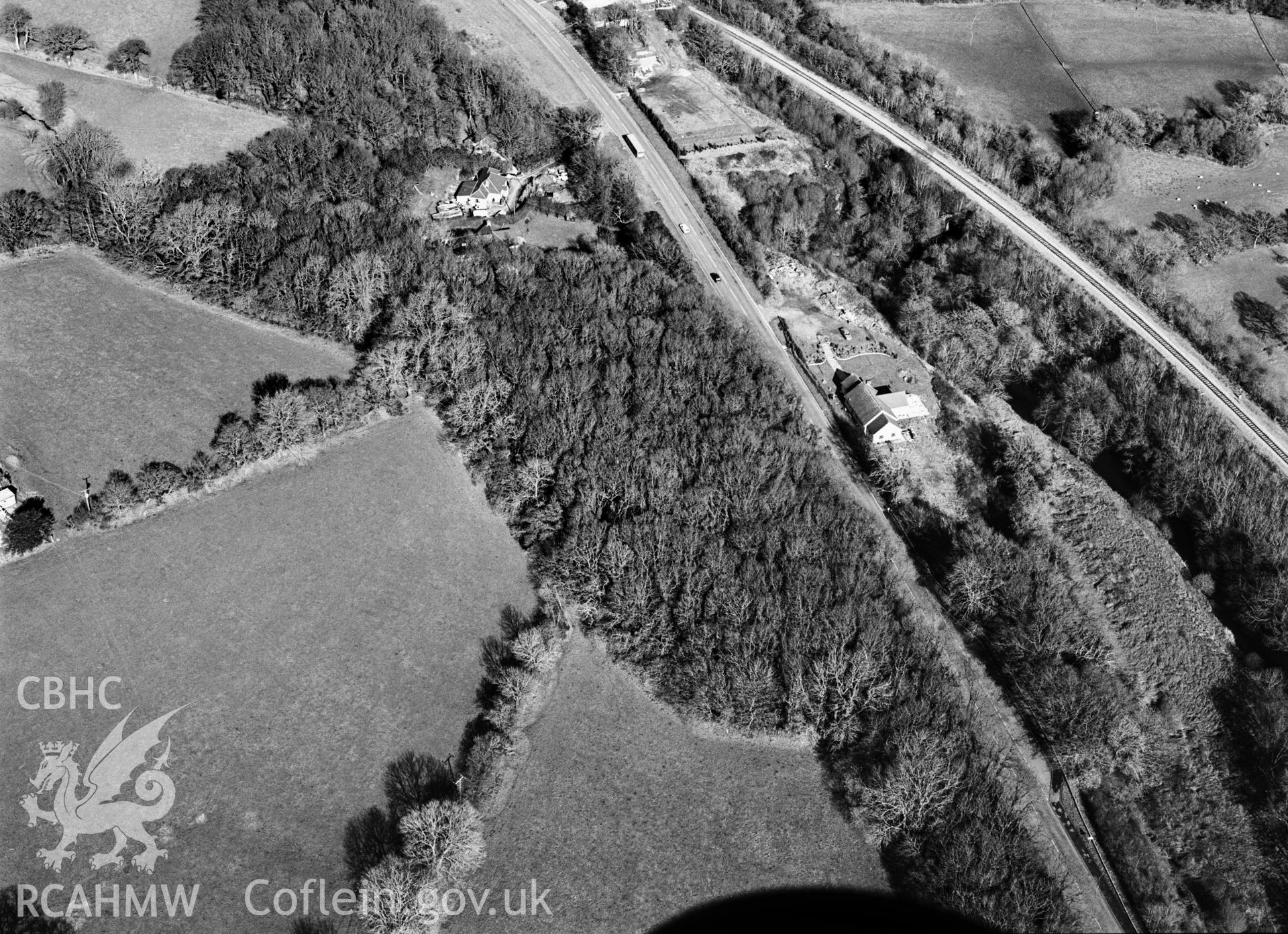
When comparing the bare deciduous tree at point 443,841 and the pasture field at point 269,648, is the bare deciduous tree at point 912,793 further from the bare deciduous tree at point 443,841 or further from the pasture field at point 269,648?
the pasture field at point 269,648

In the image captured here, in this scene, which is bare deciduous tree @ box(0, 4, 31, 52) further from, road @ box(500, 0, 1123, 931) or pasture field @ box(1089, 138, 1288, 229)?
pasture field @ box(1089, 138, 1288, 229)

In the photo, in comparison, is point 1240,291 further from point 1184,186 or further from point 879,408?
point 879,408

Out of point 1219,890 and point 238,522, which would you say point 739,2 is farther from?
point 1219,890

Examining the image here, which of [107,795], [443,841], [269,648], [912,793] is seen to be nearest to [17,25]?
[269,648]

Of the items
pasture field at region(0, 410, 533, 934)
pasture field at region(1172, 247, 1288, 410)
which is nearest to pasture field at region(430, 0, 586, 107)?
pasture field at region(0, 410, 533, 934)

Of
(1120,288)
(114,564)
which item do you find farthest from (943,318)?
(114,564)

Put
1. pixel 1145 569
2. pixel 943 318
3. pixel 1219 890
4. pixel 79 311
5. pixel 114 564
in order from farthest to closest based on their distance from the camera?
1. pixel 943 318
2. pixel 79 311
3. pixel 1145 569
4. pixel 114 564
5. pixel 1219 890
